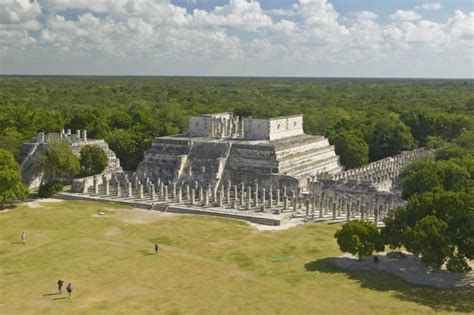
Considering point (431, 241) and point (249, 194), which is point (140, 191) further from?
point (431, 241)

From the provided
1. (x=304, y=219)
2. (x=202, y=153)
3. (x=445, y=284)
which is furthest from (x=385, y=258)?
(x=202, y=153)

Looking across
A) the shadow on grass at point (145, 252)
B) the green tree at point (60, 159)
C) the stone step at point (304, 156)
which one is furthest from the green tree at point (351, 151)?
the shadow on grass at point (145, 252)

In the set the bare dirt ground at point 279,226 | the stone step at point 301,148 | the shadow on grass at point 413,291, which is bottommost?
the bare dirt ground at point 279,226

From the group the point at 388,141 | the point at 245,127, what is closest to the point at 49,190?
the point at 245,127

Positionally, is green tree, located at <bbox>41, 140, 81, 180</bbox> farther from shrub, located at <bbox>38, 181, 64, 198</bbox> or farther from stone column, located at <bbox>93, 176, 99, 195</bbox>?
shrub, located at <bbox>38, 181, 64, 198</bbox>

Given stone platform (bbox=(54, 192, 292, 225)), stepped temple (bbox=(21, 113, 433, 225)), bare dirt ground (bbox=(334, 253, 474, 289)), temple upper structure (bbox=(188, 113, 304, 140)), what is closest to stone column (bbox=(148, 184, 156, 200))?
stepped temple (bbox=(21, 113, 433, 225))

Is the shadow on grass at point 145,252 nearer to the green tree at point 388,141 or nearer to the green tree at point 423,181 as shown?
the green tree at point 423,181
